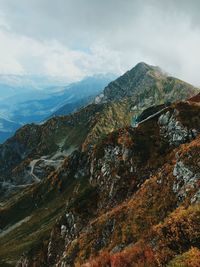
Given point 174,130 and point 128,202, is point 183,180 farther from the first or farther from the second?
point 174,130

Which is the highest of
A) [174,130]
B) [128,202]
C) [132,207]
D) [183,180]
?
[174,130]

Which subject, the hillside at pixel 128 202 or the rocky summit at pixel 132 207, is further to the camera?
the hillside at pixel 128 202

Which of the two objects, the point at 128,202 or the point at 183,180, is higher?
the point at 128,202

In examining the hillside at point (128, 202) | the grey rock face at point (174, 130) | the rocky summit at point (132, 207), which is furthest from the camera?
the grey rock face at point (174, 130)

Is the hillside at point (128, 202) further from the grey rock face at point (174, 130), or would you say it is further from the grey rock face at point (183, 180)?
the grey rock face at point (183, 180)

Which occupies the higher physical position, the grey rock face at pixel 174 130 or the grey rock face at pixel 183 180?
the grey rock face at pixel 174 130

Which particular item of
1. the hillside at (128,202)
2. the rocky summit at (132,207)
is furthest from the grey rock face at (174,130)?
the rocky summit at (132,207)

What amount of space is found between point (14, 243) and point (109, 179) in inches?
3285

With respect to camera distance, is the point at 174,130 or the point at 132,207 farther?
the point at 174,130

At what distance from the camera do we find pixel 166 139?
83.8 m

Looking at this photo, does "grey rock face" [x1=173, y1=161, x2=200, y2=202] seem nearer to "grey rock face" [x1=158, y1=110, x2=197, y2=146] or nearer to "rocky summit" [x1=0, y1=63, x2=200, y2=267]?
"rocky summit" [x1=0, y1=63, x2=200, y2=267]

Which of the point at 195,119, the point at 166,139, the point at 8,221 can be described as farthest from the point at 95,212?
the point at 8,221

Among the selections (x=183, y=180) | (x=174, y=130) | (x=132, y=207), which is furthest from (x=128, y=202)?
(x=174, y=130)

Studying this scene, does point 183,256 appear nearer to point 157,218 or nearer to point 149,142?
point 157,218
